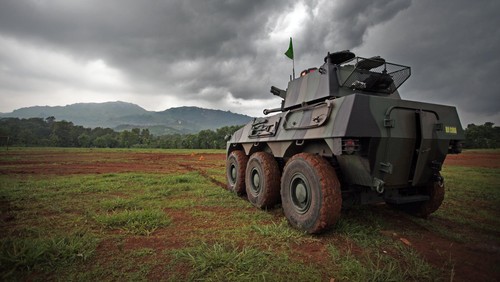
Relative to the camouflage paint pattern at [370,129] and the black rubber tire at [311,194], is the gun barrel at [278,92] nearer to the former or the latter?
the camouflage paint pattern at [370,129]

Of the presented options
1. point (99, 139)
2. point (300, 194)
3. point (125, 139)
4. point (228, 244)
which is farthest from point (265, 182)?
point (125, 139)

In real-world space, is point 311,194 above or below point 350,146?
below

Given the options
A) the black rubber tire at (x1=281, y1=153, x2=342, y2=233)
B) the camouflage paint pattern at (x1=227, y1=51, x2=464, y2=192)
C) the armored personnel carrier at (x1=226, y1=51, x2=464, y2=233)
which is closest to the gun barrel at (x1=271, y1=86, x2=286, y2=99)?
the armored personnel carrier at (x1=226, y1=51, x2=464, y2=233)

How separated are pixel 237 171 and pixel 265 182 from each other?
168cm

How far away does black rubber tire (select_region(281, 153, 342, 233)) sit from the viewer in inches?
129

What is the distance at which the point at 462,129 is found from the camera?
13.6ft

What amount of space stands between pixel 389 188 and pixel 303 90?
2.35 metres

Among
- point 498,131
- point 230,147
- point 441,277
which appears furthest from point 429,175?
point 498,131

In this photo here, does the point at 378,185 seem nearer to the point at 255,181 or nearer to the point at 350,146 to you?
the point at 350,146

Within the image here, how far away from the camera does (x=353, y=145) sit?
3133 mm

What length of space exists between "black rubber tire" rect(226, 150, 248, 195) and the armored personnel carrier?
Result: 1.13 metres

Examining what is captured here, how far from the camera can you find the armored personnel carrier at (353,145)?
10.8ft

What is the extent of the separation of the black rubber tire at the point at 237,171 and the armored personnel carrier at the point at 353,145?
113cm

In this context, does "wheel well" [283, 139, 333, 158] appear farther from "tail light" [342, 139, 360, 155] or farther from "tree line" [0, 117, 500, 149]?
"tree line" [0, 117, 500, 149]
